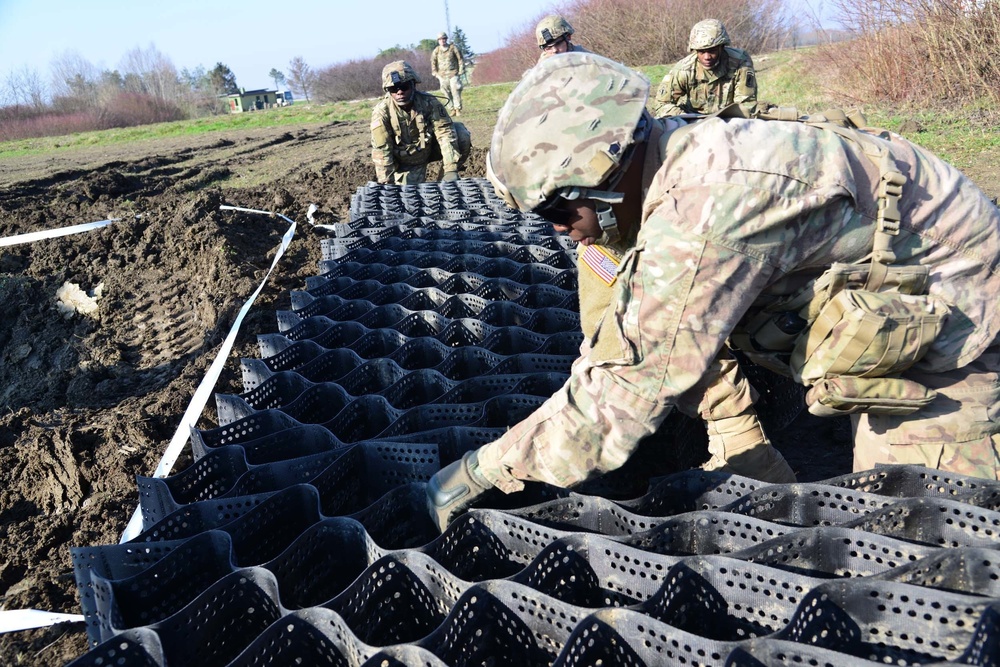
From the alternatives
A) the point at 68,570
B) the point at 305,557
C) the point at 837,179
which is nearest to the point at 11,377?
the point at 68,570

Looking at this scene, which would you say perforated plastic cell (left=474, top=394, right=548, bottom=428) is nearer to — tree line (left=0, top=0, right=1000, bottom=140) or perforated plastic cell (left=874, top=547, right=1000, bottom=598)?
perforated plastic cell (left=874, top=547, right=1000, bottom=598)

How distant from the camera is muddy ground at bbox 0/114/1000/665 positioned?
3.90 metres

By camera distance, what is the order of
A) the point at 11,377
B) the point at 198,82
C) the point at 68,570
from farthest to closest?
the point at 198,82, the point at 11,377, the point at 68,570

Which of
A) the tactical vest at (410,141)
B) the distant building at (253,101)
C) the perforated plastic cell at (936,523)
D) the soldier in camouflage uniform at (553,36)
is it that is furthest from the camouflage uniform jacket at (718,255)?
the distant building at (253,101)

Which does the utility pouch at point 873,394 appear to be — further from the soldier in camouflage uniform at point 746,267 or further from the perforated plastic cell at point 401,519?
the perforated plastic cell at point 401,519

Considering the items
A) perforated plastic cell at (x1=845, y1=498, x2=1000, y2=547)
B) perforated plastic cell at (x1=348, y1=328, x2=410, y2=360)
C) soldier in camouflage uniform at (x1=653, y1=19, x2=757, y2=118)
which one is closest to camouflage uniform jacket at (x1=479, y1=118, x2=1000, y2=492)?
perforated plastic cell at (x1=845, y1=498, x2=1000, y2=547)

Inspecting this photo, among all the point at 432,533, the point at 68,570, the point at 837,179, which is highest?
the point at 837,179

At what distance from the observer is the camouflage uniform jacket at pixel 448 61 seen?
63.3ft

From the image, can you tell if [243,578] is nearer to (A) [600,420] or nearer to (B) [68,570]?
(A) [600,420]

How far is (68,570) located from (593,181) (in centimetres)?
299

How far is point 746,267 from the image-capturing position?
2119 mm

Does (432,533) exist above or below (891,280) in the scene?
below

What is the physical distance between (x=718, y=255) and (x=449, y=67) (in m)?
18.6

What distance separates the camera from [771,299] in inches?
95.8
